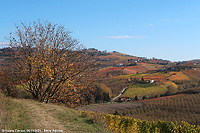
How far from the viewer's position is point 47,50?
55.1ft

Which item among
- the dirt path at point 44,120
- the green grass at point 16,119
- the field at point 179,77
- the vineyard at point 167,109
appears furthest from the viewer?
the field at point 179,77

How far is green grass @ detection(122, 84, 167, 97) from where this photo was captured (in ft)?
264

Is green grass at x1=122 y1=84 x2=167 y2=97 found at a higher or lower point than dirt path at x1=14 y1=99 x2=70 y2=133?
lower

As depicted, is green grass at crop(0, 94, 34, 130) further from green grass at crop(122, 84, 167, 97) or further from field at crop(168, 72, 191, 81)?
field at crop(168, 72, 191, 81)

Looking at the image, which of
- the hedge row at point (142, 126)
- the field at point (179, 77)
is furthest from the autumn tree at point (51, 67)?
the field at point (179, 77)

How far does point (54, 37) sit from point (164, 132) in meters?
11.3

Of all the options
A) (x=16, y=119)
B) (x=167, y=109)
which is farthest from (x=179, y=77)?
(x=16, y=119)

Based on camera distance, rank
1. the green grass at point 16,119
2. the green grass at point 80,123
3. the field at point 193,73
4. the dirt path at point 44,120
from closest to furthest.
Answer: the green grass at point 16,119
the dirt path at point 44,120
the green grass at point 80,123
the field at point 193,73

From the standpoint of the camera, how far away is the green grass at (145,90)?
8050 cm

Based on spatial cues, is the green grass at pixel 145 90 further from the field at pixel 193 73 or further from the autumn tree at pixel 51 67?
the autumn tree at pixel 51 67

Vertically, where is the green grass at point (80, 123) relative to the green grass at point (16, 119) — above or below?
below

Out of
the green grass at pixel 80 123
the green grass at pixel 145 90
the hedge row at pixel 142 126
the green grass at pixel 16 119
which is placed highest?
the green grass at pixel 16 119

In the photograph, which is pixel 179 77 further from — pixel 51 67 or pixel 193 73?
pixel 51 67

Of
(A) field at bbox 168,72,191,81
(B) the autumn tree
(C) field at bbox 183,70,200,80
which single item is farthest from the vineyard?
(C) field at bbox 183,70,200,80
